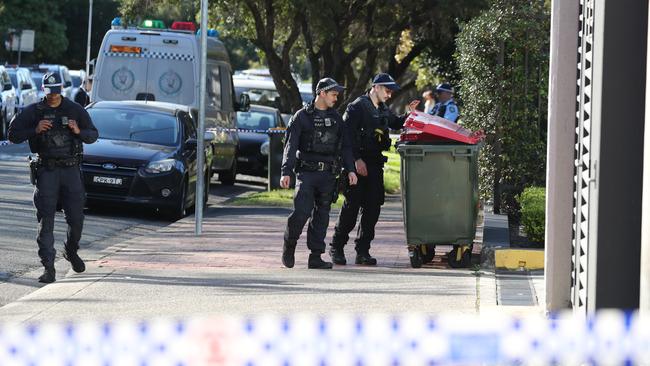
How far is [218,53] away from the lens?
23.8m

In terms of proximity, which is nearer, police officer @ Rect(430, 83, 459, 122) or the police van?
police officer @ Rect(430, 83, 459, 122)

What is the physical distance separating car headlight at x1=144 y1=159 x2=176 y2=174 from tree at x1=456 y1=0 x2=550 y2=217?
424 cm

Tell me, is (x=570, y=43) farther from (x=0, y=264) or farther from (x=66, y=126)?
(x=0, y=264)

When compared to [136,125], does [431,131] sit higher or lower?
lower

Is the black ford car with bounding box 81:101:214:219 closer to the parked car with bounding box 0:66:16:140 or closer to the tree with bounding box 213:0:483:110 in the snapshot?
the tree with bounding box 213:0:483:110

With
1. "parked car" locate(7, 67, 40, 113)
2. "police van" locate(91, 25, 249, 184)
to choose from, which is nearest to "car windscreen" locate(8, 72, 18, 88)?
"parked car" locate(7, 67, 40, 113)

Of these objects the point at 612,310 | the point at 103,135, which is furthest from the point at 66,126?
the point at 103,135

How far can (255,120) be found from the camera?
26.9m

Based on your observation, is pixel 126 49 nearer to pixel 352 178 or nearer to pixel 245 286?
pixel 352 178

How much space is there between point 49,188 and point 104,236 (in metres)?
4.01

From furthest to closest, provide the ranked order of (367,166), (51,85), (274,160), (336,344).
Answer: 1. (274,160)
2. (367,166)
3. (51,85)
4. (336,344)

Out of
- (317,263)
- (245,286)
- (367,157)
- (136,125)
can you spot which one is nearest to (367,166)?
(367,157)

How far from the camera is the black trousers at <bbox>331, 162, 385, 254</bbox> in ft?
40.7

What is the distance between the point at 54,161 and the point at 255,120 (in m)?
15.6
